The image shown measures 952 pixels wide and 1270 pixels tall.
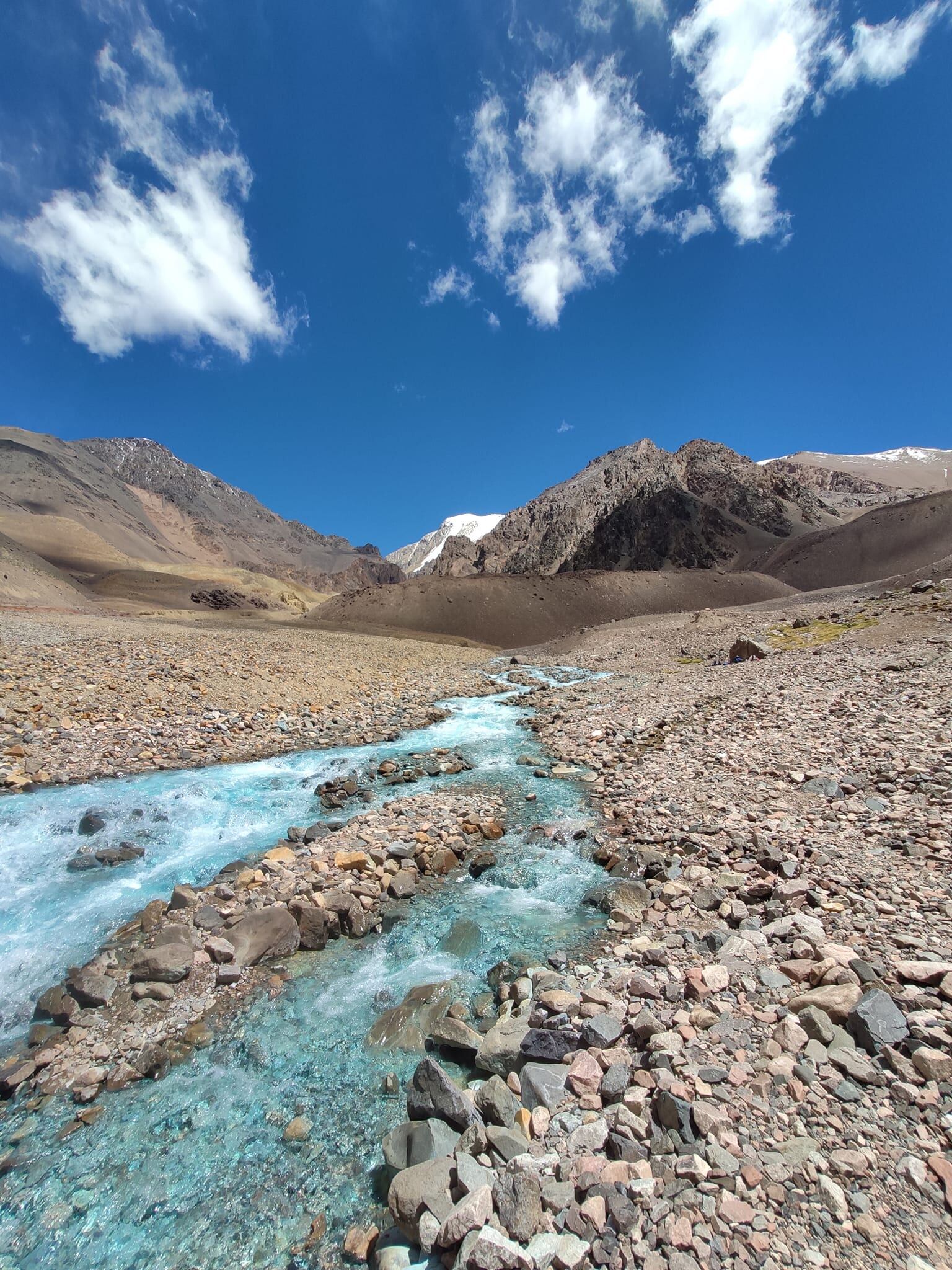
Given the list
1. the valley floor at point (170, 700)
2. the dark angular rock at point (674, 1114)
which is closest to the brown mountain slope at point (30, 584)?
the valley floor at point (170, 700)

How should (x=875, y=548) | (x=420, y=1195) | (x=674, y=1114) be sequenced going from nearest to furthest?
(x=420, y=1195) < (x=674, y=1114) < (x=875, y=548)

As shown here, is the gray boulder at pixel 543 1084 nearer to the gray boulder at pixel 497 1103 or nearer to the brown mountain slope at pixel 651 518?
the gray boulder at pixel 497 1103

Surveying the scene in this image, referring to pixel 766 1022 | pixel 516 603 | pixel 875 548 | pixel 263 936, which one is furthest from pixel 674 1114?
pixel 875 548

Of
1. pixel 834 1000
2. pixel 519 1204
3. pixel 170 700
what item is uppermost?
pixel 170 700

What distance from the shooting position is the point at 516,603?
235ft

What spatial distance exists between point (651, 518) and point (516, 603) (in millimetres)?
68802

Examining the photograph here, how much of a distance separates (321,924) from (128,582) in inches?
4780

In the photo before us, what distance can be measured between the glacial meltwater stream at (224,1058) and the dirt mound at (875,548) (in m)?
112

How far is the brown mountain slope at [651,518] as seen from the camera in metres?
124

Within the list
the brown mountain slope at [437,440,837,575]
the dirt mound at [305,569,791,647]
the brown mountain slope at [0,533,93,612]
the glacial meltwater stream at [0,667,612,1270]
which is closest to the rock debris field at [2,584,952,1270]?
the glacial meltwater stream at [0,667,612,1270]

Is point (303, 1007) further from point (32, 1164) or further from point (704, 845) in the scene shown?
point (704, 845)

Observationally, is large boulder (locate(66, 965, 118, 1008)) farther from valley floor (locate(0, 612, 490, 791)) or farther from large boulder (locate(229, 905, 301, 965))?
valley floor (locate(0, 612, 490, 791))

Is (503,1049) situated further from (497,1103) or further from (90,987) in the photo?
(90,987)

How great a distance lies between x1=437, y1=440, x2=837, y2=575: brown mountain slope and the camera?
12381 centimetres
